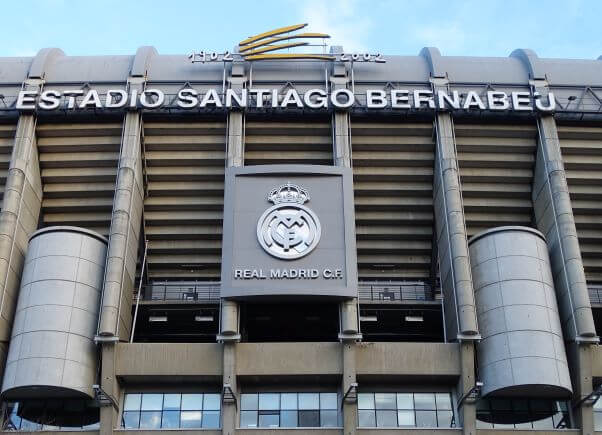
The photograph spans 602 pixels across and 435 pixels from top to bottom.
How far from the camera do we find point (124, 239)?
1706 inches

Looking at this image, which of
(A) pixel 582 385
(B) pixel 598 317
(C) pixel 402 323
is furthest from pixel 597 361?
(C) pixel 402 323

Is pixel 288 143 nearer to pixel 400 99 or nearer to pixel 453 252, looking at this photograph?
pixel 400 99

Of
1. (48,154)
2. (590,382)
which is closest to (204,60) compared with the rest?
(48,154)

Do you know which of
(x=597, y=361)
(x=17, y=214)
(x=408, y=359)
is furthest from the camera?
(x=17, y=214)

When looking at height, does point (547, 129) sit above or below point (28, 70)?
below

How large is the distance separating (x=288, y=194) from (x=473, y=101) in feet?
40.0

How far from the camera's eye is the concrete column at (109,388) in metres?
39.7

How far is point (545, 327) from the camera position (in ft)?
133

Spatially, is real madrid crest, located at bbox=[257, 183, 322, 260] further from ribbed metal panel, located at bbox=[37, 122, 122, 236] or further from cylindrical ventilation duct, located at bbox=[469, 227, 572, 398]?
ribbed metal panel, located at bbox=[37, 122, 122, 236]

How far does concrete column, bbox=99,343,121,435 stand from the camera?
39719mm

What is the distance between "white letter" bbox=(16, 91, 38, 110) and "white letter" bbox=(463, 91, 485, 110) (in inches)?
971

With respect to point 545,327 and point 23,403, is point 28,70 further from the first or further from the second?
point 545,327

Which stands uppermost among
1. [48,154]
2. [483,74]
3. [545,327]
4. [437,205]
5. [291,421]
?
[483,74]

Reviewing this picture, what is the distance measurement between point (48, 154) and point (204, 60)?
35.0 ft
